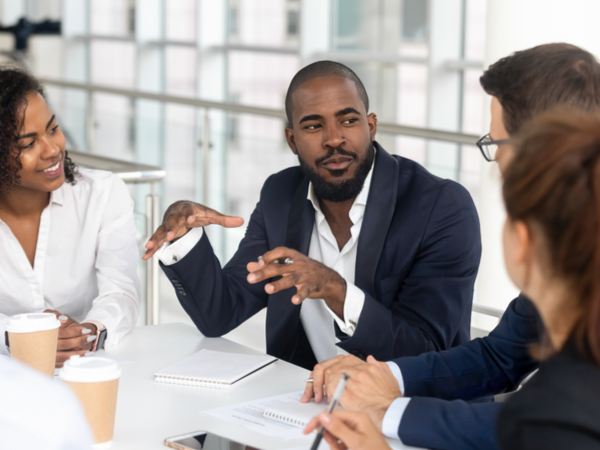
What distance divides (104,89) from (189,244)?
353 centimetres

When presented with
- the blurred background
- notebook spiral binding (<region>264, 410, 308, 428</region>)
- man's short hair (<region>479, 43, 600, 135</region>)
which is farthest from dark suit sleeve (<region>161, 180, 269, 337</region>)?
man's short hair (<region>479, 43, 600, 135</region>)

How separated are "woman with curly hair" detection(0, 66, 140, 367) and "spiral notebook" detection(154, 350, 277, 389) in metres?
0.30

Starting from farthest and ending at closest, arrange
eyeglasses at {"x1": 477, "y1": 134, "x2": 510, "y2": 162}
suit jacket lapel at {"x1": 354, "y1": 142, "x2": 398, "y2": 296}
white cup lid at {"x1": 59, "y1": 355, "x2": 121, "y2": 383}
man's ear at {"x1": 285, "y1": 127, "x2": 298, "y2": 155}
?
man's ear at {"x1": 285, "y1": 127, "x2": 298, "y2": 155} < suit jacket lapel at {"x1": 354, "y1": 142, "x2": 398, "y2": 296} < eyeglasses at {"x1": 477, "y1": 134, "x2": 510, "y2": 162} < white cup lid at {"x1": 59, "y1": 355, "x2": 121, "y2": 383}

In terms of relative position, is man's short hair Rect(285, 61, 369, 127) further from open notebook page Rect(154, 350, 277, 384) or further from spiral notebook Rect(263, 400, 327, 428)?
spiral notebook Rect(263, 400, 327, 428)

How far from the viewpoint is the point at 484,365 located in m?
1.47

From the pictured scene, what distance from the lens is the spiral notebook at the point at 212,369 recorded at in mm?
1390

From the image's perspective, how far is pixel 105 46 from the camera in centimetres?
832

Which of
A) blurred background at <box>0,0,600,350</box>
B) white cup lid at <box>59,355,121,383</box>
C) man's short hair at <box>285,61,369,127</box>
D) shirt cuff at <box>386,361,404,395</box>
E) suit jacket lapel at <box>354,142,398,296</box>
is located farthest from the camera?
blurred background at <box>0,0,600,350</box>

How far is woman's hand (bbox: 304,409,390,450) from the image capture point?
89 centimetres

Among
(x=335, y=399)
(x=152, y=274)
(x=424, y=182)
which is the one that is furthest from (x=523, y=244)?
(x=152, y=274)

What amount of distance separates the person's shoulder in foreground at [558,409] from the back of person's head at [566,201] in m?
0.02

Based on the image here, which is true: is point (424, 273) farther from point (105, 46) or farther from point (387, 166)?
point (105, 46)

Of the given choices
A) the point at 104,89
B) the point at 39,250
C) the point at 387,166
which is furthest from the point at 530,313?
the point at 104,89

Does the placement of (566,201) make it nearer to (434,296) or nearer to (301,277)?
(301,277)
